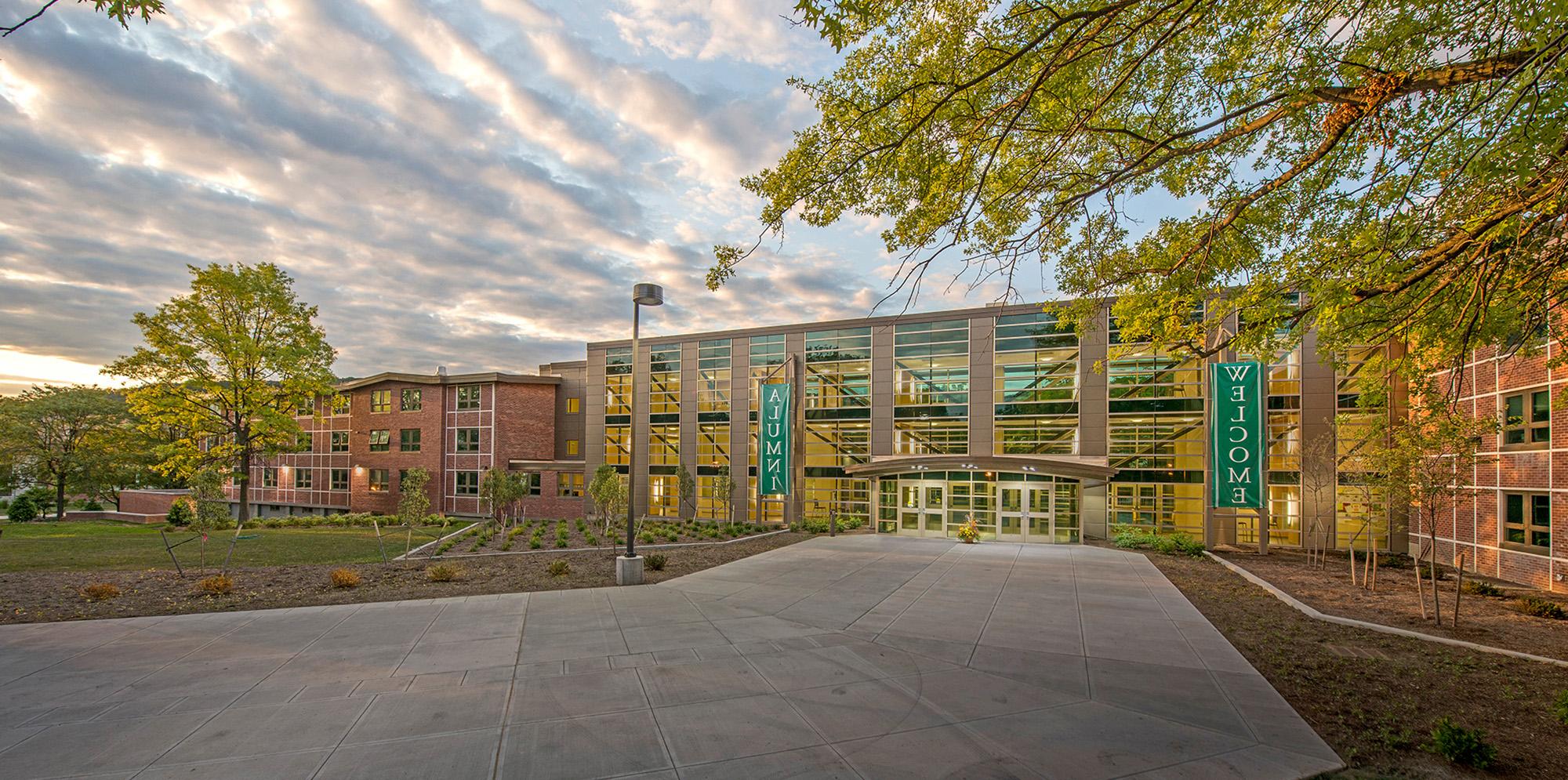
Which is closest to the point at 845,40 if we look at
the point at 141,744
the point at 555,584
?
the point at 141,744

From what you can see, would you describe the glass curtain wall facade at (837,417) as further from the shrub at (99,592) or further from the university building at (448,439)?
the shrub at (99,592)

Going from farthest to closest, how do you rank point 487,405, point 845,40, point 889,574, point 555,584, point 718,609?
1. point 487,405
2. point 889,574
3. point 555,584
4. point 718,609
5. point 845,40

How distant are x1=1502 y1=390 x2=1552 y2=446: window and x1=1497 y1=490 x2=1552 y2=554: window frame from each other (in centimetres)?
137

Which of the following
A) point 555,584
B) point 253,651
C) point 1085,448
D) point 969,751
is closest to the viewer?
point 969,751

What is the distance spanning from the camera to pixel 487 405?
3766 cm

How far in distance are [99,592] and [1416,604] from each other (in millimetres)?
25240

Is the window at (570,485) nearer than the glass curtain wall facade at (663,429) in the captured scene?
No

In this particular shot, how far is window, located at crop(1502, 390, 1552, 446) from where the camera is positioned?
15.9m

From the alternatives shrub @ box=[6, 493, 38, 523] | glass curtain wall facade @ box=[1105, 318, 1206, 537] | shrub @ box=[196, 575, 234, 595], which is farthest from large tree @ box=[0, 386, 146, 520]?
glass curtain wall facade @ box=[1105, 318, 1206, 537]

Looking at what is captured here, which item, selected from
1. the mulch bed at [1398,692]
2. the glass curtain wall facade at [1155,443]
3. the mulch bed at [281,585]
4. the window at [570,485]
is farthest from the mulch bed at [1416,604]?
the window at [570,485]

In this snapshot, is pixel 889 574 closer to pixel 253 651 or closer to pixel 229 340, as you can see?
pixel 253 651

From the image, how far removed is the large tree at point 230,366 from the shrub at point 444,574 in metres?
18.6

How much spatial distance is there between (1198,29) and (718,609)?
1027 cm

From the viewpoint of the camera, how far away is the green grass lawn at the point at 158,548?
48.3 feet
